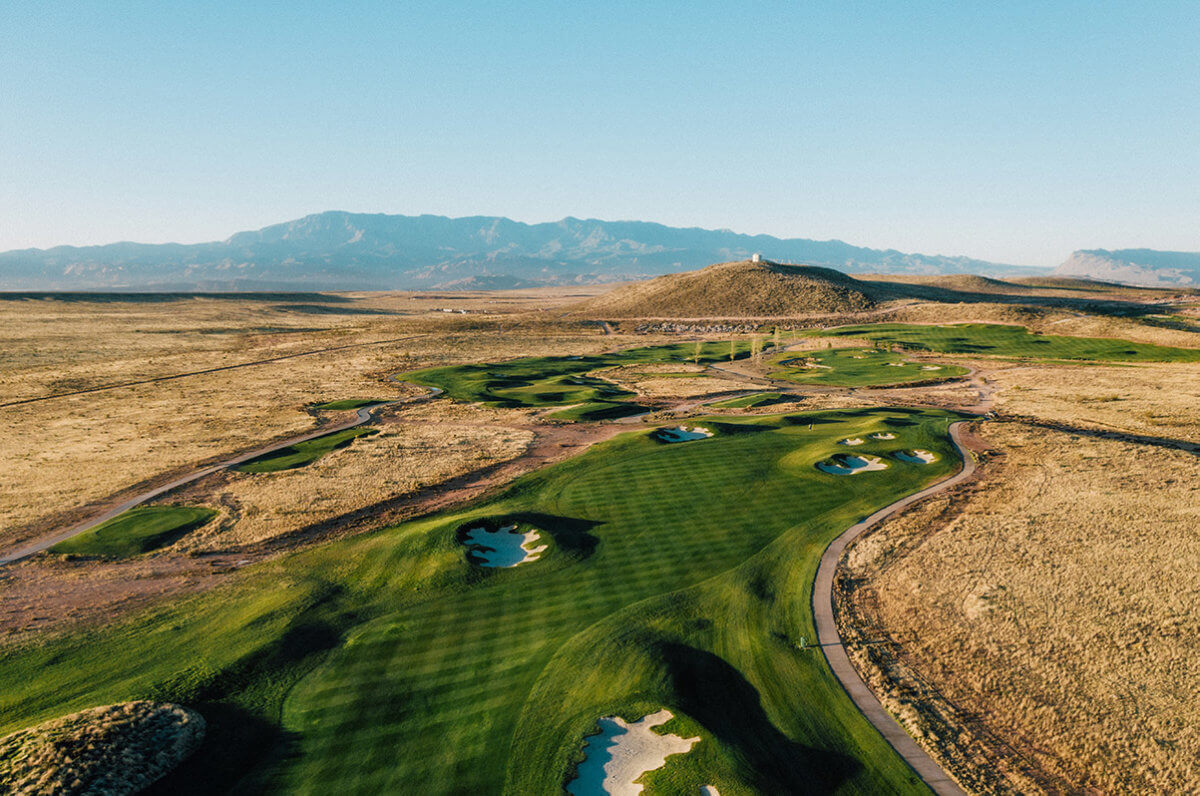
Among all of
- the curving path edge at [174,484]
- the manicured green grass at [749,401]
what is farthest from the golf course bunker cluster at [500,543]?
the manicured green grass at [749,401]

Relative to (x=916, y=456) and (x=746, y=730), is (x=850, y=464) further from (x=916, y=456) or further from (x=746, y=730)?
(x=746, y=730)

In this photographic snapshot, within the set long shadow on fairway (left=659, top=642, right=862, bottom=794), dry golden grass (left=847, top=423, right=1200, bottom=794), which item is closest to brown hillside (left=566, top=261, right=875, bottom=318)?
dry golden grass (left=847, top=423, right=1200, bottom=794)

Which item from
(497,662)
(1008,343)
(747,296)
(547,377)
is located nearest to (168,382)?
(547,377)

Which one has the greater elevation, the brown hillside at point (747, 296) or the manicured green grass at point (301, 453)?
the brown hillside at point (747, 296)

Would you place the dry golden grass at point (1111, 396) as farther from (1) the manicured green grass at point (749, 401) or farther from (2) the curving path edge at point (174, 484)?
(2) the curving path edge at point (174, 484)

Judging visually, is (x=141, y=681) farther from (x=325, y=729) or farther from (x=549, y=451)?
(x=549, y=451)

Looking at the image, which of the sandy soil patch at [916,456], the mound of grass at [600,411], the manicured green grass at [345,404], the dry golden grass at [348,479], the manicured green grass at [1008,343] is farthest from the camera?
the manicured green grass at [1008,343]

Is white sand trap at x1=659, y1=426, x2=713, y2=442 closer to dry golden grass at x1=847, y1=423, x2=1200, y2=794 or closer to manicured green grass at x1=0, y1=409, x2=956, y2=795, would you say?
manicured green grass at x1=0, y1=409, x2=956, y2=795
